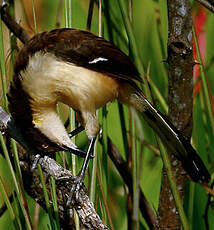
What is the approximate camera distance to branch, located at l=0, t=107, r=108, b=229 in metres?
0.97

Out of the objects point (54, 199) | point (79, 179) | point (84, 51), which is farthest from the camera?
point (84, 51)

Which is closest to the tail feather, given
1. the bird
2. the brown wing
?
the bird

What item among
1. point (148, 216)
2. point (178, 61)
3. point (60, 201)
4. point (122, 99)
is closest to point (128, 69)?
point (122, 99)

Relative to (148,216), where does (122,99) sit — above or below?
above

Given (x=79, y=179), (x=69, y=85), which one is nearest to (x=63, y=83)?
(x=69, y=85)

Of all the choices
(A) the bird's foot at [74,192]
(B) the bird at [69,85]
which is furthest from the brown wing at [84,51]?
(A) the bird's foot at [74,192]

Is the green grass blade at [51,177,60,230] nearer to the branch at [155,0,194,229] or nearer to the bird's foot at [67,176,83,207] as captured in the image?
the bird's foot at [67,176,83,207]

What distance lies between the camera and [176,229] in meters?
1.22

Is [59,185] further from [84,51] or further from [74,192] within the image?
[84,51]

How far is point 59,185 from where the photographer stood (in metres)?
1.08

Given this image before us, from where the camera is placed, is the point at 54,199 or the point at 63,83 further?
the point at 63,83

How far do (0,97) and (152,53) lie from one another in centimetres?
62

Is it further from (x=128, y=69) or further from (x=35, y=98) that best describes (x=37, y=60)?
(x=128, y=69)

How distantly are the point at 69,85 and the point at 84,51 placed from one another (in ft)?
0.35
